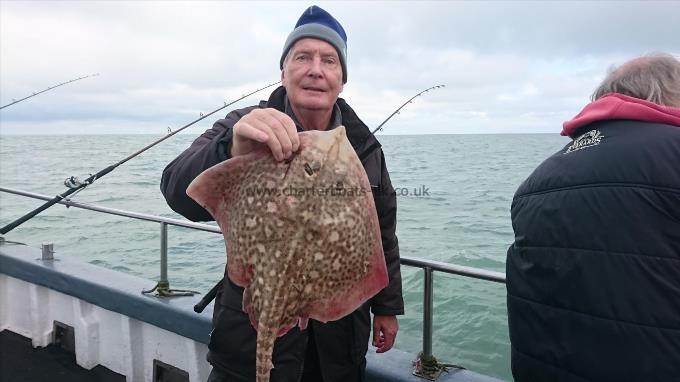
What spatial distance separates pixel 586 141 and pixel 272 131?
3.66ft

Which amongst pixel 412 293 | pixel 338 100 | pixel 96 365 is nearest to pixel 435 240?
pixel 412 293

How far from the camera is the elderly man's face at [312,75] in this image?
6.81 feet

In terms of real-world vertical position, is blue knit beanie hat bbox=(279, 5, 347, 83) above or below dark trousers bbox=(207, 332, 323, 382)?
above

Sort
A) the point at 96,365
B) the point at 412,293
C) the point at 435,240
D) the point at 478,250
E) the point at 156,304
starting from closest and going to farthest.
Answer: the point at 156,304, the point at 96,365, the point at 412,293, the point at 478,250, the point at 435,240

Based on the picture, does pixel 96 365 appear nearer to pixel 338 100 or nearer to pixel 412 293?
pixel 338 100

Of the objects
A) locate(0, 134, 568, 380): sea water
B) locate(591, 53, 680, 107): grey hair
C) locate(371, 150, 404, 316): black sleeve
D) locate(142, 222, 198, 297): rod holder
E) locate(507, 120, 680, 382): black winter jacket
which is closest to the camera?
locate(507, 120, 680, 382): black winter jacket

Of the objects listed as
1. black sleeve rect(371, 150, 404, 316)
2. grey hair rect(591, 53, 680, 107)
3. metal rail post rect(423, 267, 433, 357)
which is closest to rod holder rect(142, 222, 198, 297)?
metal rail post rect(423, 267, 433, 357)

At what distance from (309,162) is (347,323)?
830mm

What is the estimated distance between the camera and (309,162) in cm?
168

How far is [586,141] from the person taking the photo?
1746mm

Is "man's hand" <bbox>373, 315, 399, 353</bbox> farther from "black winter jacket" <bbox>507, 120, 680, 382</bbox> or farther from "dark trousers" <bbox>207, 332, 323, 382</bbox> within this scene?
"black winter jacket" <bbox>507, 120, 680, 382</bbox>

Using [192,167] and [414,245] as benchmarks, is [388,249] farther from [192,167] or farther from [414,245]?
[414,245]

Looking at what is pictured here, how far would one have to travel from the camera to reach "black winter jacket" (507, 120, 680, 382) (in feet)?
5.02

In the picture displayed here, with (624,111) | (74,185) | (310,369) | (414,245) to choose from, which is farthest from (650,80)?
(414,245)
